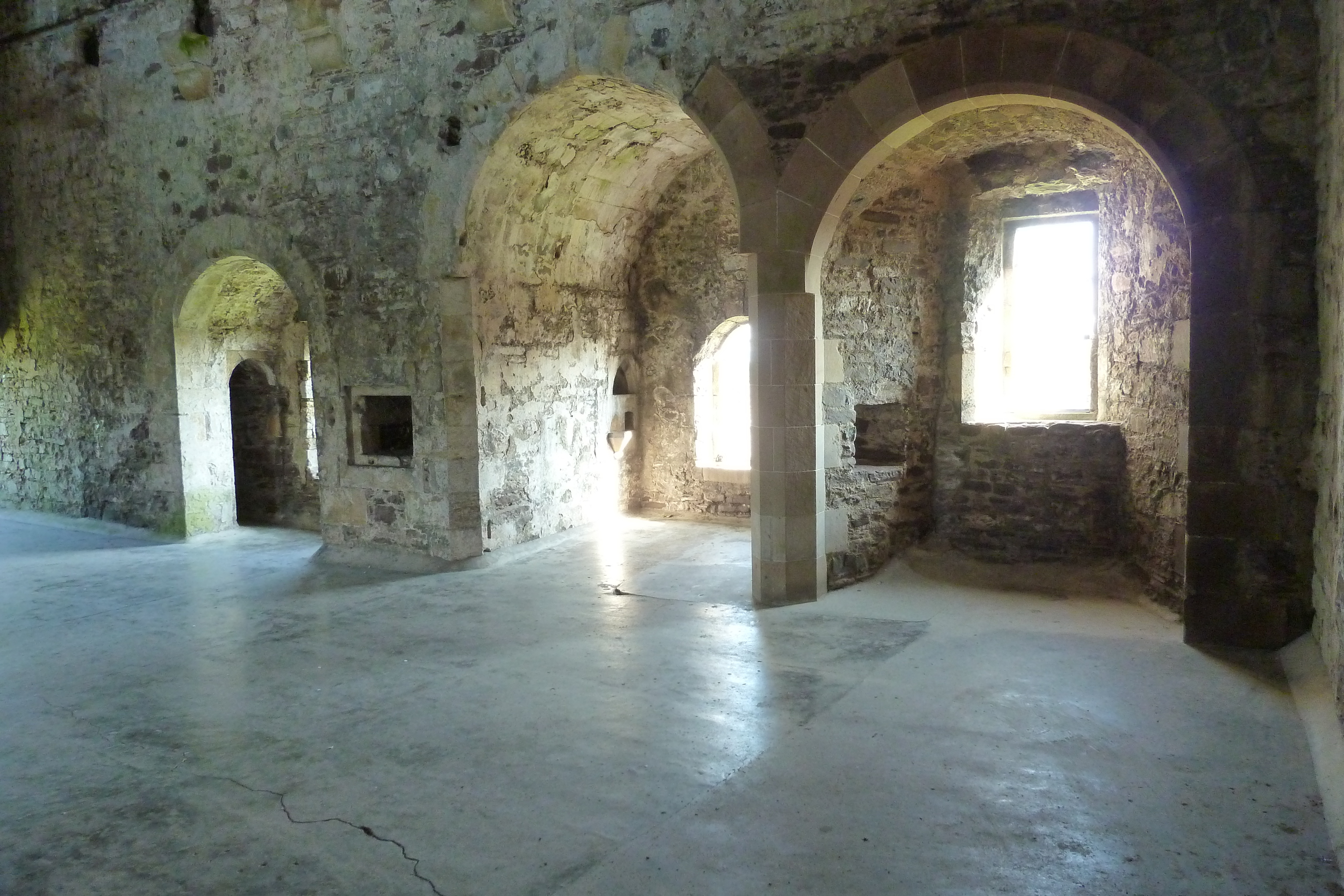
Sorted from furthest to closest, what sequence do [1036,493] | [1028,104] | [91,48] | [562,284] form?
[91,48]
[562,284]
[1036,493]
[1028,104]

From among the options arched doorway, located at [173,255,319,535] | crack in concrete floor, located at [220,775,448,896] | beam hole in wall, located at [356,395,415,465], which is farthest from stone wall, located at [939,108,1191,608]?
arched doorway, located at [173,255,319,535]

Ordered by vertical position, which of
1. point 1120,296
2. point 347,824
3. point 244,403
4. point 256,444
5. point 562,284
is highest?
point 562,284

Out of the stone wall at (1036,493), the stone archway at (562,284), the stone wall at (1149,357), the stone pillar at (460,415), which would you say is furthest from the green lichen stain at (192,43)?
the stone wall at (1149,357)

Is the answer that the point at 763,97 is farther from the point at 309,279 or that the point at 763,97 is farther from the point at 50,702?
the point at 50,702

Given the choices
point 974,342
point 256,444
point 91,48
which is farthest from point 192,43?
point 974,342

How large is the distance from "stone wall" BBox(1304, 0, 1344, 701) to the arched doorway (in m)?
7.30

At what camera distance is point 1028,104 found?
5.27 metres

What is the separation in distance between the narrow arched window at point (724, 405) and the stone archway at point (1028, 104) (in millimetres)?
3121

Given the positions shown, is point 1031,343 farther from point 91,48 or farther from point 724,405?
point 91,48

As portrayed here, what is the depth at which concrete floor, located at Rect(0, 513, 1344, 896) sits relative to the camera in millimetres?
2805

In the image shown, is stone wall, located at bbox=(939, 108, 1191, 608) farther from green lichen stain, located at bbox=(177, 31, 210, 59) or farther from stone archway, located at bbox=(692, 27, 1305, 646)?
green lichen stain, located at bbox=(177, 31, 210, 59)

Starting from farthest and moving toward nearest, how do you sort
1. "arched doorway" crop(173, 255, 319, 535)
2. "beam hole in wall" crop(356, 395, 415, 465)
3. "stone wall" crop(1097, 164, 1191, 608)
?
"arched doorway" crop(173, 255, 319, 535)
"beam hole in wall" crop(356, 395, 415, 465)
"stone wall" crop(1097, 164, 1191, 608)

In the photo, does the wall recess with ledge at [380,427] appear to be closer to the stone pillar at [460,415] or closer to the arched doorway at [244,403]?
the stone pillar at [460,415]

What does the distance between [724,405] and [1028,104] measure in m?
4.28
